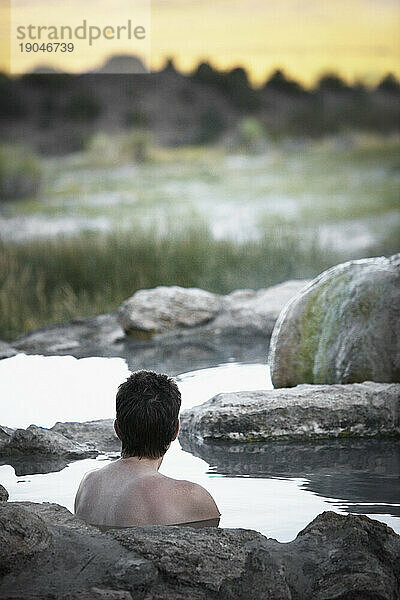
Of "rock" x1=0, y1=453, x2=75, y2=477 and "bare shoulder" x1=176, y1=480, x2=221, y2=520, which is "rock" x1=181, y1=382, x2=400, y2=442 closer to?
"rock" x1=0, y1=453, x2=75, y2=477

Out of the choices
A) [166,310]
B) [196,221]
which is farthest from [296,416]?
[196,221]

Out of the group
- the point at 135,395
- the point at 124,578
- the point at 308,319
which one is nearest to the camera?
the point at 124,578

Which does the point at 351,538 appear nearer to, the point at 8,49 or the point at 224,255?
the point at 224,255

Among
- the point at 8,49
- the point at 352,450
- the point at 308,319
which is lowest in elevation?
the point at 352,450

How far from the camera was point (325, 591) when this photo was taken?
9.38 ft

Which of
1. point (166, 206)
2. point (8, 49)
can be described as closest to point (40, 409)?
point (166, 206)

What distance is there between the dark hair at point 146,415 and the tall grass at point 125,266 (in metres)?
7.38

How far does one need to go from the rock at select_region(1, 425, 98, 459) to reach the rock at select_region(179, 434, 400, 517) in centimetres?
54

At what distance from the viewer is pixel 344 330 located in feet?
20.0

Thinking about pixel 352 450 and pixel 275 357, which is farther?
pixel 275 357

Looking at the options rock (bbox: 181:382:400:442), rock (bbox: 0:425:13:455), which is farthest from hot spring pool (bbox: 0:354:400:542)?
rock (bbox: 0:425:13:455)

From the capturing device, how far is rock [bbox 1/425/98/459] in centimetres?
515

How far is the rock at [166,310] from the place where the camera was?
9031mm

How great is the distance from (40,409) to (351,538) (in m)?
3.54
